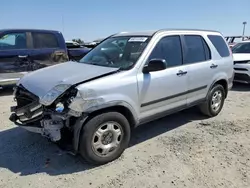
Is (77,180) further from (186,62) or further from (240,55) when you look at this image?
(240,55)

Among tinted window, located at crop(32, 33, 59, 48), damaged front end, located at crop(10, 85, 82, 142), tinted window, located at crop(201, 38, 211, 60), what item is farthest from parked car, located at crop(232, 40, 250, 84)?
damaged front end, located at crop(10, 85, 82, 142)

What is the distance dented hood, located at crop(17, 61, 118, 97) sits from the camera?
10.8 ft

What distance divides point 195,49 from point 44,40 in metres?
4.91

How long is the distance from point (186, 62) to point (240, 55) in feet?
18.9

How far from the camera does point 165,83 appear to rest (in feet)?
13.1

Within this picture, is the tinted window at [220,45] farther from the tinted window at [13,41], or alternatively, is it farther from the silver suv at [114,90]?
the tinted window at [13,41]

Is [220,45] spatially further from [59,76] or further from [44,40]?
[44,40]

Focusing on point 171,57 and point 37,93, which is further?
point 171,57

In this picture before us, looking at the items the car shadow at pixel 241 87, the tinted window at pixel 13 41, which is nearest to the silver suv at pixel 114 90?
the tinted window at pixel 13 41

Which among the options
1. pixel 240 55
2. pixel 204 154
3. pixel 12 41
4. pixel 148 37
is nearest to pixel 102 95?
pixel 148 37

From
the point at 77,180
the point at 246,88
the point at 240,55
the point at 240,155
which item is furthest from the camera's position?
the point at 240,55

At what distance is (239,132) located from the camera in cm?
466

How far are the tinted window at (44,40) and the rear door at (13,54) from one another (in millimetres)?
291

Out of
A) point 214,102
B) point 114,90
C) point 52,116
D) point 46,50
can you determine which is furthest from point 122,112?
point 46,50
